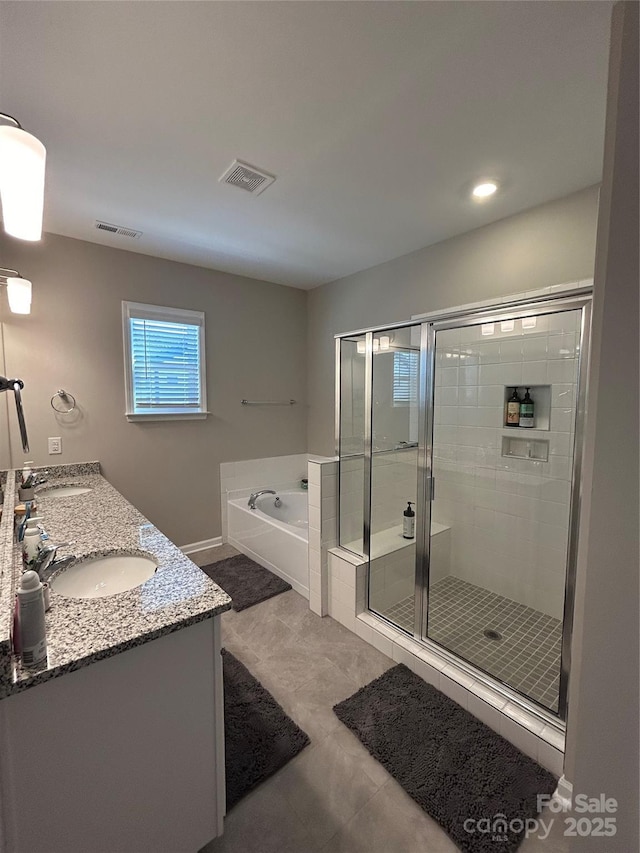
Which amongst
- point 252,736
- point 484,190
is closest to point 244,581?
point 252,736

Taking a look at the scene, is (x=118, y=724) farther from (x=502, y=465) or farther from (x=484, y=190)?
(x=484, y=190)

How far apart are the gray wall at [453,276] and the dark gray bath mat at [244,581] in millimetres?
1412

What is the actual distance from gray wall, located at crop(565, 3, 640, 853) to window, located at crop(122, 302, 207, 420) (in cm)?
307

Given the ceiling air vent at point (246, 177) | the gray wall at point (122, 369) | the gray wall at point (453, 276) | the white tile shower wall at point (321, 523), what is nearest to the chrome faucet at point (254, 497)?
the gray wall at point (122, 369)

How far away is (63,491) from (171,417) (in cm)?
99

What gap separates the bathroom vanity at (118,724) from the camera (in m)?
0.83

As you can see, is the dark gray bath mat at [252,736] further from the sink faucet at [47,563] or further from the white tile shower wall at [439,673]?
the sink faucet at [47,563]

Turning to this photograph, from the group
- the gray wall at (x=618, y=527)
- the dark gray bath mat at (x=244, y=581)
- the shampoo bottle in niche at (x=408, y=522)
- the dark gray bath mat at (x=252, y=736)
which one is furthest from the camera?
the dark gray bath mat at (x=244, y=581)

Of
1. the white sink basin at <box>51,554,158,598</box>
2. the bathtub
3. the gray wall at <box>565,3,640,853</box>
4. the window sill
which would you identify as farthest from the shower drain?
the window sill

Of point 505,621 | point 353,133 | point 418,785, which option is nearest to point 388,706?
point 418,785

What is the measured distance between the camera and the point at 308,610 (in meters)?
2.53

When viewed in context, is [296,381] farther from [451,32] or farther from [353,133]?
[451,32]

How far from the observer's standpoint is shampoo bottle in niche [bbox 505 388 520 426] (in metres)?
2.55

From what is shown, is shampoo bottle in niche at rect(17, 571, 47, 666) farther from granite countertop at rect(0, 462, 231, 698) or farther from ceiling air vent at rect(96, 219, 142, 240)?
ceiling air vent at rect(96, 219, 142, 240)
